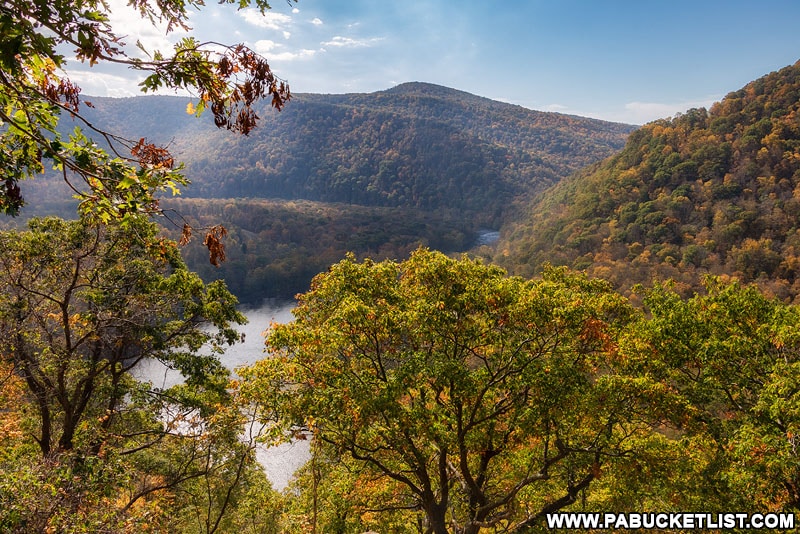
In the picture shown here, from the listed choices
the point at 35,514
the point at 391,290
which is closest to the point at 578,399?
the point at 391,290

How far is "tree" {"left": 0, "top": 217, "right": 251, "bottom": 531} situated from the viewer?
9.21 meters

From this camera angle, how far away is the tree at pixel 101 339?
30.2 ft

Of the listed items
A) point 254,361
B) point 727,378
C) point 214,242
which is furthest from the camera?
point 254,361

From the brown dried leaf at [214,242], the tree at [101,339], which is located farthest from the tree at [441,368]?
the brown dried leaf at [214,242]

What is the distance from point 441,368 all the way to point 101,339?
27.0 ft

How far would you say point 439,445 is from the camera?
931 cm

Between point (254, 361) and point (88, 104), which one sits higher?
point (88, 104)

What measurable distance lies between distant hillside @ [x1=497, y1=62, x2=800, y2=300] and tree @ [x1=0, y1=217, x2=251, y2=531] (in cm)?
5702

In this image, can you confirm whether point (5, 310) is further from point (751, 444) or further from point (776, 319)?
point (776, 319)

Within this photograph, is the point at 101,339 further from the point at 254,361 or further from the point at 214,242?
the point at 254,361

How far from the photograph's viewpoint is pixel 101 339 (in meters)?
10.4

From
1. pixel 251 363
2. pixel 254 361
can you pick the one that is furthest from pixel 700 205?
pixel 251 363

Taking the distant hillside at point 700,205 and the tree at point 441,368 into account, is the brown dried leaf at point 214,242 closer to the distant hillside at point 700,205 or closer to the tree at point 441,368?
the tree at point 441,368

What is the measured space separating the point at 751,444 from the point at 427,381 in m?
5.95
